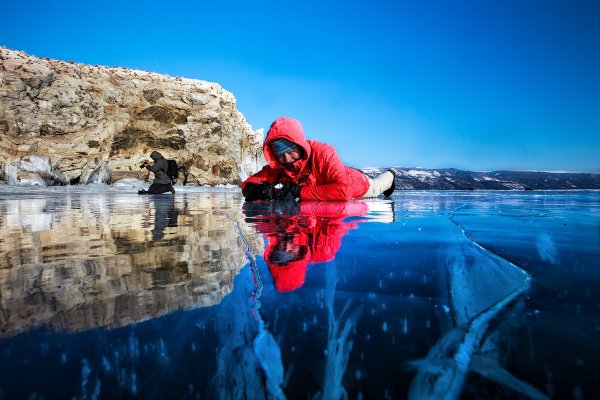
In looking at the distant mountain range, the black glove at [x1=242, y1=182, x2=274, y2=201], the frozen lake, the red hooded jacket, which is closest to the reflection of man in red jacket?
the frozen lake

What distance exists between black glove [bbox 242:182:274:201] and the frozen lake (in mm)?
3477

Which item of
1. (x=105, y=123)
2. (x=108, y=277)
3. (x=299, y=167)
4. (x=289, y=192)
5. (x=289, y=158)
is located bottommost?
(x=108, y=277)

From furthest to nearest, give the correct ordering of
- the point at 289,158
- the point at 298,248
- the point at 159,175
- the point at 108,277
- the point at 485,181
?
the point at 485,181
the point at 159,175
the point at 289,158
the point at 298,248
the point at 108,277

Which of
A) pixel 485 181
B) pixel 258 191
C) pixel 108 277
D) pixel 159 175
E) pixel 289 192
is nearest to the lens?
pixel 108 277

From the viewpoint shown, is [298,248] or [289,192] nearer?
[298,248]

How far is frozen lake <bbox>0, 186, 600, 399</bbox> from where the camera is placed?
44cm

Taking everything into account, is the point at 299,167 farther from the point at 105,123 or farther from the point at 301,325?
the point at 105,123

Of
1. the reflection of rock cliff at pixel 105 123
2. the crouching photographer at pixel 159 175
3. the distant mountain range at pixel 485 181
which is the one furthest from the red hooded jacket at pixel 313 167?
the distant mountain range at pixel 485 181

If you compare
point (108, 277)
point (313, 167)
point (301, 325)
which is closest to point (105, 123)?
point (313, 167)

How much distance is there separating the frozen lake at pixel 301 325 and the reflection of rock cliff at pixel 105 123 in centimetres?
1550

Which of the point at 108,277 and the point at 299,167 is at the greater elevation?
the point at 299,167

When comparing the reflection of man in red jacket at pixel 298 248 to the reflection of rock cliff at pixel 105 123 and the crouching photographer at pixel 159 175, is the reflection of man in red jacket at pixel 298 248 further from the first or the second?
the reflection of rock cliff at pixel 105 123

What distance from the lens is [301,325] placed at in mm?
620

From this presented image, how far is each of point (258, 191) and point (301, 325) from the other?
4.28 metres
